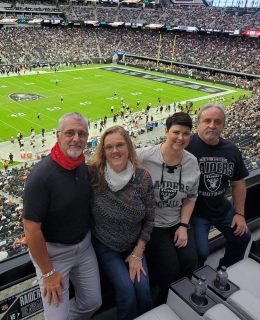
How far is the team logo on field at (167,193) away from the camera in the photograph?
3506 millimetres

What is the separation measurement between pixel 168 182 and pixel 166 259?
73cm

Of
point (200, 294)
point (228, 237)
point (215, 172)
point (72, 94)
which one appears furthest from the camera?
point (72, 94)

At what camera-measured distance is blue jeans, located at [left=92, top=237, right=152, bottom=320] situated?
3.08m

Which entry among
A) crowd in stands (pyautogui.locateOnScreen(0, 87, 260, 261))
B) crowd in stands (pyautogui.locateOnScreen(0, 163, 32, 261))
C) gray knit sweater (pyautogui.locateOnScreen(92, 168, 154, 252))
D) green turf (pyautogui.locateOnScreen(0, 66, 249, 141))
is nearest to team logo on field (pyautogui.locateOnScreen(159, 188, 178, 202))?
gray knit sweater (pyautogui.locateOnScreen(92, 168, 154, 252))

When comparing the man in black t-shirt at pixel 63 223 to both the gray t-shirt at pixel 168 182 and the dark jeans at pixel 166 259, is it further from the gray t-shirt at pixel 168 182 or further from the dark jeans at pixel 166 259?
the gray t-shirt at pixel 168 182

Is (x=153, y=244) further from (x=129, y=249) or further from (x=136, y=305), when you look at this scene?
(x=136, y=305)

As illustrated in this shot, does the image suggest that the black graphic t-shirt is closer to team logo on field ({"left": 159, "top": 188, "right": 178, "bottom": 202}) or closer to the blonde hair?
team logo on field ({"left": 159, "top": 188, "right": 178, "bottom": 202})

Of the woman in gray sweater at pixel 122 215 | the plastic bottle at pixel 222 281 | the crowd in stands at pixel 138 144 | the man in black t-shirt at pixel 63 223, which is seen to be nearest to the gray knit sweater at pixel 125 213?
the woman in gray sweater at pixel 122 215

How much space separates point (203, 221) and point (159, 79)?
43312mm

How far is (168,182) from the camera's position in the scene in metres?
3.52

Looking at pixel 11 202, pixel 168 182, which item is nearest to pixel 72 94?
pixel 11 202

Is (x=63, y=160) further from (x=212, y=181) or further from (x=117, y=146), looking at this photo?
(x=212, y=181)

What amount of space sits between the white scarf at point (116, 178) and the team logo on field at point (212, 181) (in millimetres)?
1115

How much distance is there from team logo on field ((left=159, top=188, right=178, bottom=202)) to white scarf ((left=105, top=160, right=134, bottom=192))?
1.66 ft
